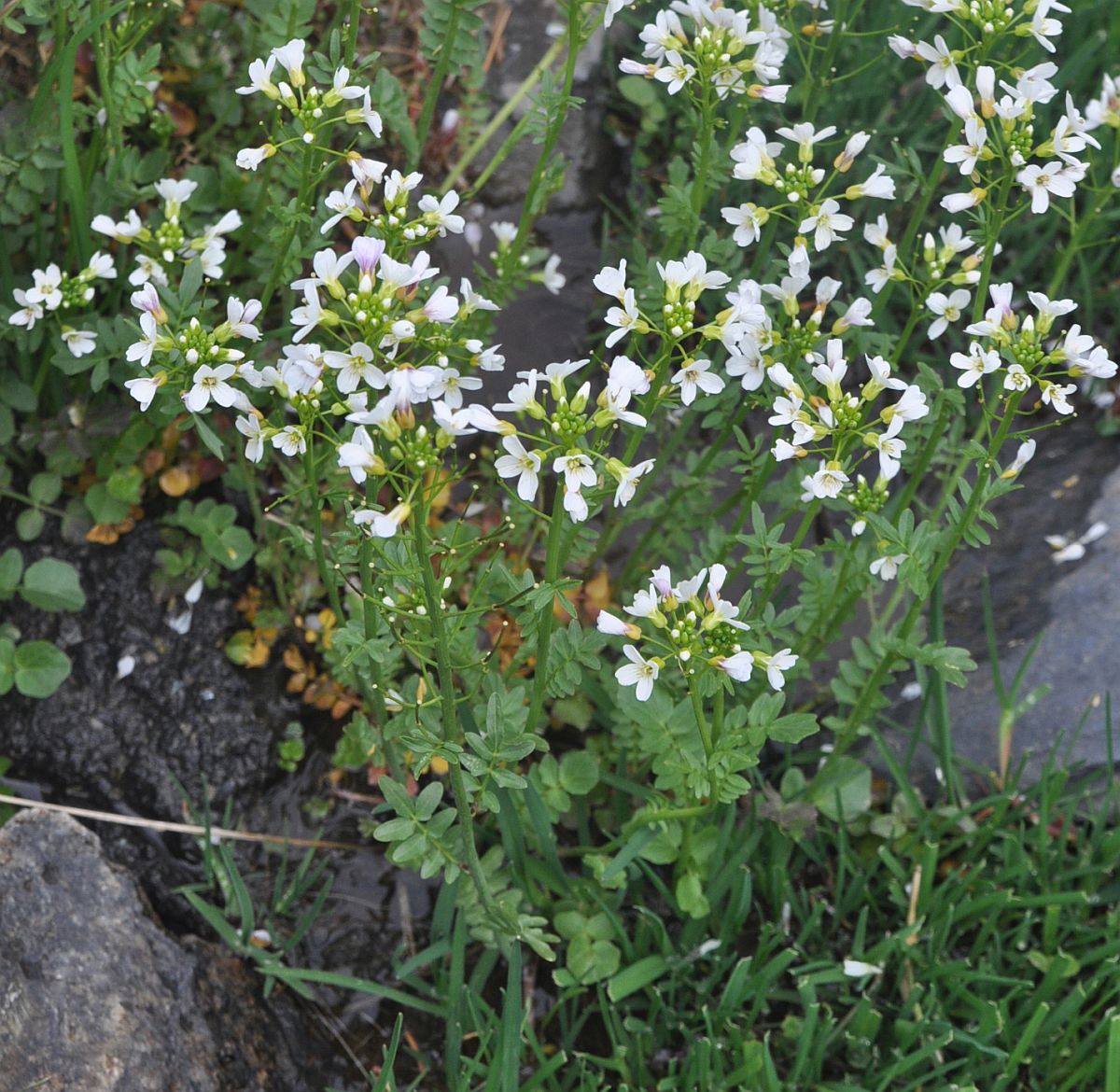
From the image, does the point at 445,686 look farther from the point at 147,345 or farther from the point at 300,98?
the point at 300,98

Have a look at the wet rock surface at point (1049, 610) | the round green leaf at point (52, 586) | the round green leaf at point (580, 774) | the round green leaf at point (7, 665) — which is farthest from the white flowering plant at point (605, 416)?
the round green leaf at point (7, 665)

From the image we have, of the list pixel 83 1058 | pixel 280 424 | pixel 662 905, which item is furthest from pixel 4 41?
pixel 662 905

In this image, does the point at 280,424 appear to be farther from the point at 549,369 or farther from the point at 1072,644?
the point at 1072,644

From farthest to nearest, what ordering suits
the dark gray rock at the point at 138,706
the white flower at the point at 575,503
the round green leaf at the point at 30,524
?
the round green leaf at the point at 30,524 → the dark gray rock at the point at 138,706 → the white flower at the point at 575,503

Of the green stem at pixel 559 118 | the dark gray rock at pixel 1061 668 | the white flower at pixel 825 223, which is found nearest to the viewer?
the white flower at pixel 825 223

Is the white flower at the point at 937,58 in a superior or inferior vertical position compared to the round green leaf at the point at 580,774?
superior

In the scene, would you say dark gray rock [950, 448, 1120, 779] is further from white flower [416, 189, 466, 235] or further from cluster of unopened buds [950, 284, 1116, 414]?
white flower [416, 189, 466, 235]

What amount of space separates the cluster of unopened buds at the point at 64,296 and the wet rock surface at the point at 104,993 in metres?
1.11

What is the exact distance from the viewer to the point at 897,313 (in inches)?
163

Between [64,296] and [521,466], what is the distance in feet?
4.66

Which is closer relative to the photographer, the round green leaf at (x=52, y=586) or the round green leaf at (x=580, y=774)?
the round green leaf at (x=580, y=774)

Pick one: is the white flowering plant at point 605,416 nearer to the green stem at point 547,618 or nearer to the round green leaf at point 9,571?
the green stem at point 547,618

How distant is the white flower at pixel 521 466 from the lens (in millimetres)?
2039

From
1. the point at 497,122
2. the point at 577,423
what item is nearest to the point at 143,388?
the point at 577,423
